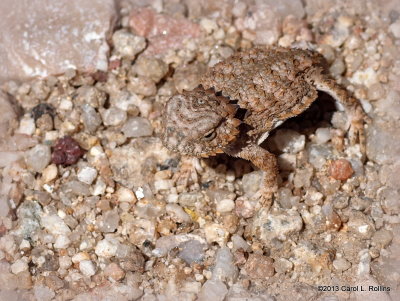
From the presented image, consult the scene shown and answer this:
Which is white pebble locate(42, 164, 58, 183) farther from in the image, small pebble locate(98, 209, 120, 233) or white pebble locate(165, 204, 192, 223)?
white pebble locate(165, 204, 192, 223)

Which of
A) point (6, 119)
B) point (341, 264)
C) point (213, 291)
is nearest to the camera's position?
point (213, 291)

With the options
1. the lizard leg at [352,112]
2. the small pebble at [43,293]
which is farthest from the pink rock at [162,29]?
the small pebble at [43,293]

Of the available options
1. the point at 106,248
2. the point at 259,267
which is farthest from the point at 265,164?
A: the point at 106,248

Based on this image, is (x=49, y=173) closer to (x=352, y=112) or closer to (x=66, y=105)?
(x=66, y=105)

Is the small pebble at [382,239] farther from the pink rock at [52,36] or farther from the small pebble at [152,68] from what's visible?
the pink rock at [52,36]

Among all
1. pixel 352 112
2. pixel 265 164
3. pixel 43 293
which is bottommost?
pixel 43 293

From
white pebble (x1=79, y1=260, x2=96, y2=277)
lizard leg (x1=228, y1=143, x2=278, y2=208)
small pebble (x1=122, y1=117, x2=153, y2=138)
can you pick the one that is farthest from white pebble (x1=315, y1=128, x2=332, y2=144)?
white pebble (x1=79, y1=260, x2=96, y2=277)

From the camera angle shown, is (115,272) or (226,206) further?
(226,206)
